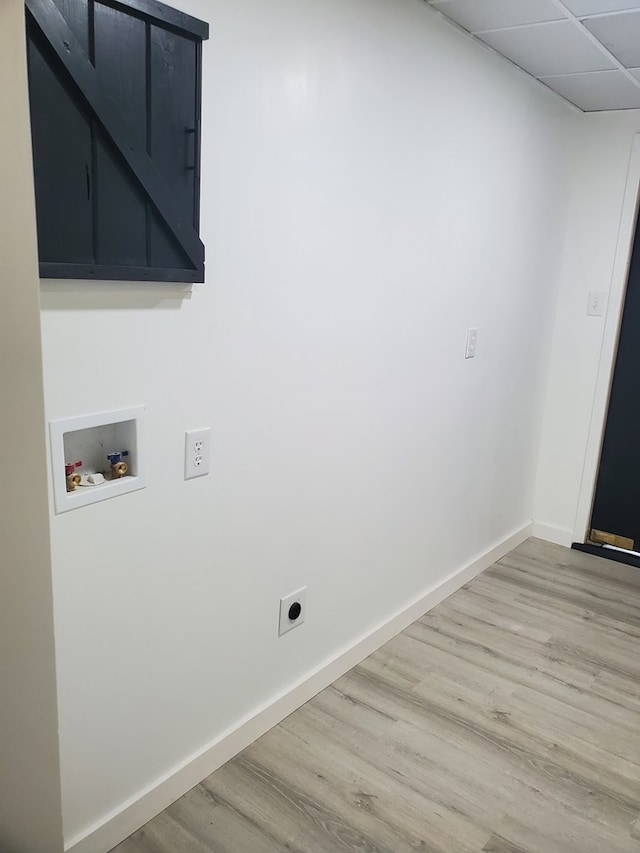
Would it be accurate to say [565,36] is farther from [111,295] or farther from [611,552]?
[611,552]

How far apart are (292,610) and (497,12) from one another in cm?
196

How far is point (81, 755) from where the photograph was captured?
5.09 ft

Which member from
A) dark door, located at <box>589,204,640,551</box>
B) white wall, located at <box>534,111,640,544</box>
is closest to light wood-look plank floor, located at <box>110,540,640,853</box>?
dark door, located at <box>589,204,640,551</box>

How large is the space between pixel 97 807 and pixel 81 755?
0.18 m

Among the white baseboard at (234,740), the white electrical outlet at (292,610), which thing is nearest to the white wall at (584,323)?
Result: the white baseboard at (234,740)

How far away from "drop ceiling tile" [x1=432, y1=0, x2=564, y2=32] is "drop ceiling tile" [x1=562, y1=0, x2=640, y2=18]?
0.05m

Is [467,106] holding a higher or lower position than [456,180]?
higher

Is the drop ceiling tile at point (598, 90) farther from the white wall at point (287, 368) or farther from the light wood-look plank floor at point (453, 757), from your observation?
the light wood-look plank floor at point (453, 757)

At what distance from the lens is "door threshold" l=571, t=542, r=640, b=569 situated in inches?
137

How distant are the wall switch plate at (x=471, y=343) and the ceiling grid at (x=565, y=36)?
1.02 m

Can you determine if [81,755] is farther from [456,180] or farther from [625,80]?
[625,80]

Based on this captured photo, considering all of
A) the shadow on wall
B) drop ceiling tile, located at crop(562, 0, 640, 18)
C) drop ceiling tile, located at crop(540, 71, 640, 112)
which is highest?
drop ceiling tile, located at crop(540, 71, 640, 112)

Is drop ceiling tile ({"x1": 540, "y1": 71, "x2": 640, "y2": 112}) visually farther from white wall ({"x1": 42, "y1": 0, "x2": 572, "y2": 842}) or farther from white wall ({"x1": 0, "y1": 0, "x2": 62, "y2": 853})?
white wall ({"x1": 0, "y1": 0, "x2": 62, "y2": 853})

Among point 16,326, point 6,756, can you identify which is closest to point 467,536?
point 6,756
